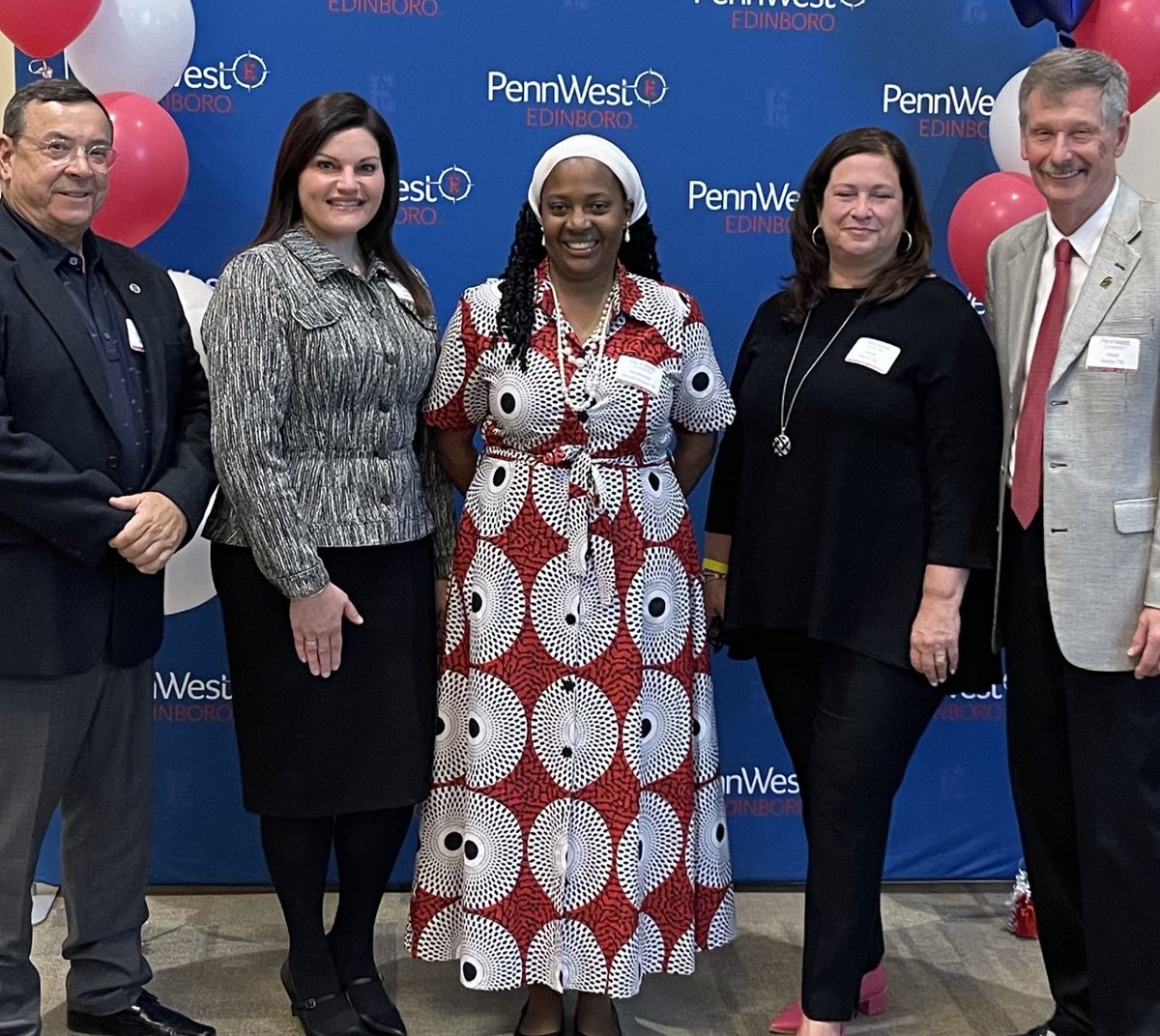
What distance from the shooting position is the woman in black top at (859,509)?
8.14 ft

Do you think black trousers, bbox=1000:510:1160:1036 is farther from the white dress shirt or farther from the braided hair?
the braided hair

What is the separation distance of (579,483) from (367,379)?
1.41ft

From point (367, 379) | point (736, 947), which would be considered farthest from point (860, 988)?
point (367, 379)

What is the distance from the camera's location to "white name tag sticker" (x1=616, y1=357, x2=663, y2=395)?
2.58 m

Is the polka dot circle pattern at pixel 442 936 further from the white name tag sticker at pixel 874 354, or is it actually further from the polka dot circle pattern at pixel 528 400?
the white name tag sticker at pixel 874 354

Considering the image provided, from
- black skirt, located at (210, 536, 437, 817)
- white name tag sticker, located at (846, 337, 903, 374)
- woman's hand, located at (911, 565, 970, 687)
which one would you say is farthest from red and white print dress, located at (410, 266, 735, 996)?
woman's hand, located at (911, 565, 970, 687)

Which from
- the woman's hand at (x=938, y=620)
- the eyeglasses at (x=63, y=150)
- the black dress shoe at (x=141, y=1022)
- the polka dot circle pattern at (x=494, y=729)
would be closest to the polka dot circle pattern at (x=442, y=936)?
the polka dot circle pattern at (x=494, y=729)

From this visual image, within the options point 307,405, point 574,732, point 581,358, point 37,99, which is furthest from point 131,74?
point 574,732

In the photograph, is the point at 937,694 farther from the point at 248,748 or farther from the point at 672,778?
the point at 248,748

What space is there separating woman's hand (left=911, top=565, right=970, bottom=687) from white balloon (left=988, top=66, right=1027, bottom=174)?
1.12 metres

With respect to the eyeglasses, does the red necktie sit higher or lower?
lower

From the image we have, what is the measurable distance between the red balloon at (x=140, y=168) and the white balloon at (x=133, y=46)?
0.04m

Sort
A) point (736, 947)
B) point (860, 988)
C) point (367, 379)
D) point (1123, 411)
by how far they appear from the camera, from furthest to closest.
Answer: point (736, 947) < point (860, 988) < point (367, 379) < point (1123, 411)

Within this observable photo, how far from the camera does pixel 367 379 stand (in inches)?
99.3
